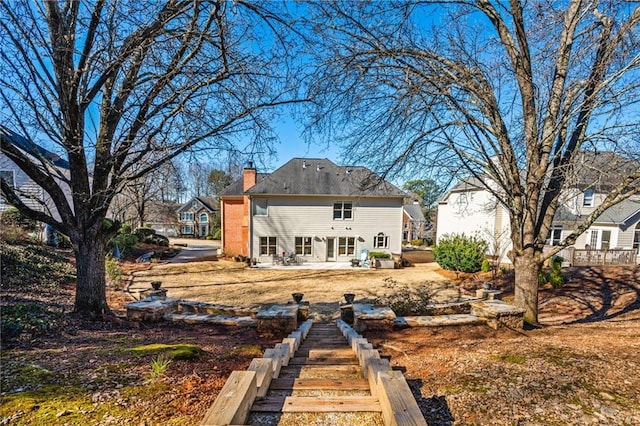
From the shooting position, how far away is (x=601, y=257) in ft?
54.1

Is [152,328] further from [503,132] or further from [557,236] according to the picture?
[557,236]

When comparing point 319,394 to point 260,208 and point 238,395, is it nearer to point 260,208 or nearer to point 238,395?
point 238,395

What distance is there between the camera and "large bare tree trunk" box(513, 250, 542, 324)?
6129 mm

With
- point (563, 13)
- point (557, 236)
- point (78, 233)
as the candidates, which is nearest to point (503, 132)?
point (563, 13)

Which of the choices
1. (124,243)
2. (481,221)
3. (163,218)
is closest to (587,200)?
(481,221)

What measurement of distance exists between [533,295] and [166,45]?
8.66m

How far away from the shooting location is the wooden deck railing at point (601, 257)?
16125mm

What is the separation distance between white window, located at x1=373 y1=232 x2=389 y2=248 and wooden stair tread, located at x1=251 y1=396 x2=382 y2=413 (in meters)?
19.5

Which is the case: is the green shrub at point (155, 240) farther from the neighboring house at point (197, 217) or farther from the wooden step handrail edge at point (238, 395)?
the wooden step handrail edge at point (238, 395)

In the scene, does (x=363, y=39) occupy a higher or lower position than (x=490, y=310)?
higher

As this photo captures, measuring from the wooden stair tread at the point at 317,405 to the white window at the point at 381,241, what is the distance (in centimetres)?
1948

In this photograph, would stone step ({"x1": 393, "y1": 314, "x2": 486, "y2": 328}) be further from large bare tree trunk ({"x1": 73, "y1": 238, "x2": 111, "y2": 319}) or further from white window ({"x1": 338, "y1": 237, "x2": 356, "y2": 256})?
white window ({"x1": 338, "y1": 237, "x2": 356, "y2": 256})

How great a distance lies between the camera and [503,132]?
233 inches

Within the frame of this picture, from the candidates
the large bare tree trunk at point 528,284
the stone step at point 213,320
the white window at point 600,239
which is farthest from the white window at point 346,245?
the white window at point 600,239
